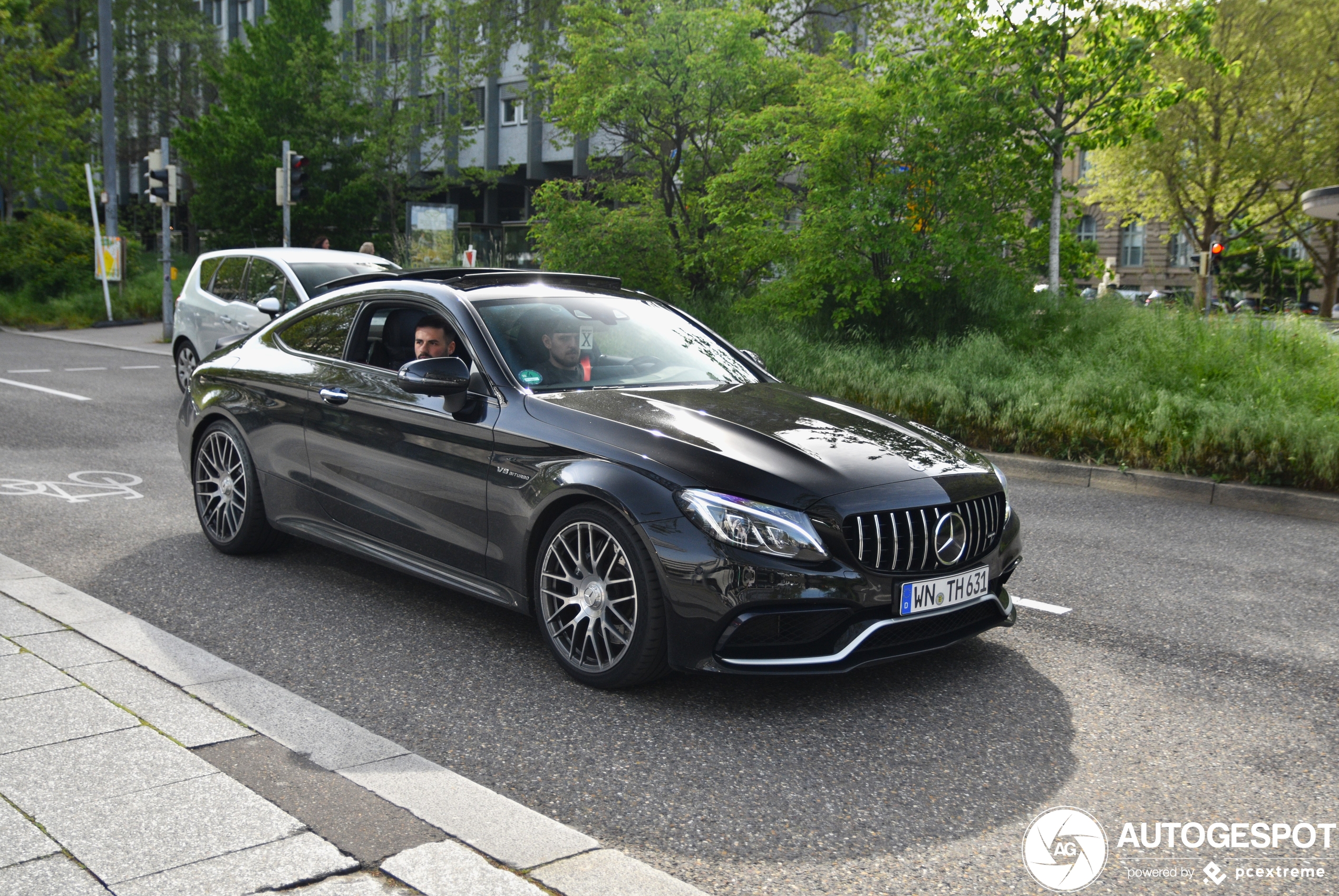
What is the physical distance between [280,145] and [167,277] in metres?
18.9

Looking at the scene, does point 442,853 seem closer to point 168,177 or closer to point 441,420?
point 441,420

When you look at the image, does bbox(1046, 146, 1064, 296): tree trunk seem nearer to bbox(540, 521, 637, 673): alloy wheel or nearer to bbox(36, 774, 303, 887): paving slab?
bbox(540, 521, 637, 673): alloy wheel

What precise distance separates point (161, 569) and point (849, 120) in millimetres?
11015

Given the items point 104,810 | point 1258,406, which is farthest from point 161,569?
point 1258,406

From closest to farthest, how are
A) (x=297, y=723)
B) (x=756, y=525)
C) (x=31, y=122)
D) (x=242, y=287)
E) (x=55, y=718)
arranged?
(x=55, y=718) → (x=297, y=723) → (x=756, y=525) → (x=242, y=287) → (x=31, y=122)

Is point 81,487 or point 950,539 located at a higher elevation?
point 950,539

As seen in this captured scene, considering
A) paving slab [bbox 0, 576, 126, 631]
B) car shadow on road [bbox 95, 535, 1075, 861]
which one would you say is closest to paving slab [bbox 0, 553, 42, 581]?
paving slab [bbox 0, 576, 126, 631]

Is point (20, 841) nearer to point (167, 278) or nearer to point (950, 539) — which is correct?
point (950, 539)

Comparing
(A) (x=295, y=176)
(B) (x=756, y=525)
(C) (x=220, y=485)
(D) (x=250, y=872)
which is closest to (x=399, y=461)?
(C) (x=220, y=485)

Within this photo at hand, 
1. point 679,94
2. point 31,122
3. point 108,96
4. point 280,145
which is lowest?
point 679,94

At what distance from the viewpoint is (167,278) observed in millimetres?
23500

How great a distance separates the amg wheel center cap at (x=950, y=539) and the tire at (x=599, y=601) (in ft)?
3.39

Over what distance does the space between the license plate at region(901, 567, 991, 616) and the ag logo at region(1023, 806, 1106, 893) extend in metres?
0.90

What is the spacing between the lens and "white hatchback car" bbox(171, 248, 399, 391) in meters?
13.3
